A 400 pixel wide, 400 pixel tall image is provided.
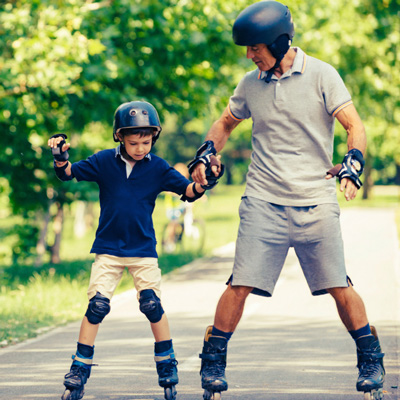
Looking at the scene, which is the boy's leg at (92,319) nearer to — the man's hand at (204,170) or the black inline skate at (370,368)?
the man's hand at (204,170)

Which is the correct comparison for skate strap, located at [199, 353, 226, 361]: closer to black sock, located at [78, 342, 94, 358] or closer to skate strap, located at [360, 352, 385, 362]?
black sock, located at [78, 342, 94, 358]

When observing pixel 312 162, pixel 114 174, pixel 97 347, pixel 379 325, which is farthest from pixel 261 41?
pixel 379 325

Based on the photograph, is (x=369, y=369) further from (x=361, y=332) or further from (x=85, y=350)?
(x=85, y=350)


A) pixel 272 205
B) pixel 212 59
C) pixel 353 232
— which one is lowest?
pixel 353 232

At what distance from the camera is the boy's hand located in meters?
4.55

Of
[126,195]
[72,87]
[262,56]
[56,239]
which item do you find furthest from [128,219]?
[56,239]

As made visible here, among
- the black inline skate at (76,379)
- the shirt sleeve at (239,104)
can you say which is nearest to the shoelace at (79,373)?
the black inline skate at (76,379)

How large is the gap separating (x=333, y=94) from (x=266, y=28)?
0.48 metres

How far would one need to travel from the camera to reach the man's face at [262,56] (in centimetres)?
449

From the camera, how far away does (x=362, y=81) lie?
70.5 ft

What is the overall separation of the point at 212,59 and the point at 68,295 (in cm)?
427

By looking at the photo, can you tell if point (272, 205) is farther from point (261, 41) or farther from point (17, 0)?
point (17, 0)

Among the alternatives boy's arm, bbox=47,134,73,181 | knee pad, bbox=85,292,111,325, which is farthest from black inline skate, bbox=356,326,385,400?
boy's arm, bbox=47,134,73,181

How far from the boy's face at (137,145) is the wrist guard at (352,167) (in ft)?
3.51
